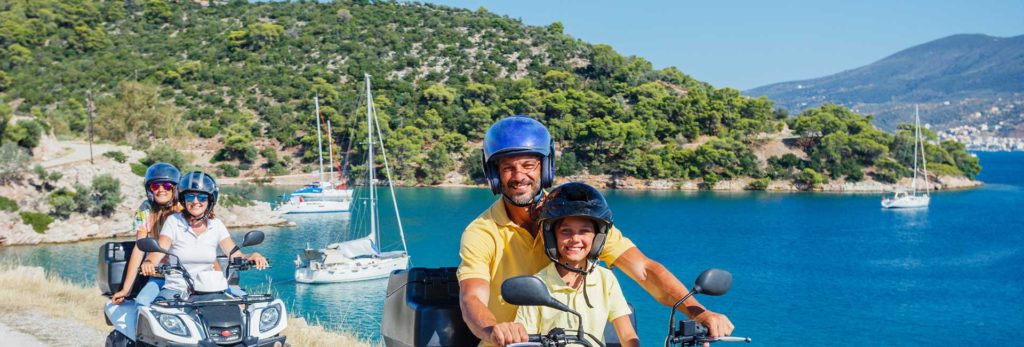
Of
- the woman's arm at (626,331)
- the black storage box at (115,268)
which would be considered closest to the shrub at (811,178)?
the black storage box at (115,268)

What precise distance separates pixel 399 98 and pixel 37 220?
46.5 metres

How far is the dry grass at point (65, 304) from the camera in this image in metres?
9.67

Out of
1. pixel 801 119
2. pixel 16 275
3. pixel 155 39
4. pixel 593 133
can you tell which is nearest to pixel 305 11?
pixel 155 39

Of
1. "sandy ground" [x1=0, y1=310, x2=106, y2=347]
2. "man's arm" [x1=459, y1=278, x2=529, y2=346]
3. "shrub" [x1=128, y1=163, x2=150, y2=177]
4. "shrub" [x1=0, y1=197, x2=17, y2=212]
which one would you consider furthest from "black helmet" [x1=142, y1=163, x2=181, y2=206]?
"shrub" [x1=128, y1=163, x2=150, y2=177]

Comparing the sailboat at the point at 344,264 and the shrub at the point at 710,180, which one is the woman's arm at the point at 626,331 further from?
the shrub at the point at 710,180

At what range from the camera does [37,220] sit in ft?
125

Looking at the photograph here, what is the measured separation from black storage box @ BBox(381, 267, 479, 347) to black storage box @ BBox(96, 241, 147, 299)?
295 cm

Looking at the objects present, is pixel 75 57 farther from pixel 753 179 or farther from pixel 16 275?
pixel 16 275

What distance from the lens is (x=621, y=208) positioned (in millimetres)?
59344

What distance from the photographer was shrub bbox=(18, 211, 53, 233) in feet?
124

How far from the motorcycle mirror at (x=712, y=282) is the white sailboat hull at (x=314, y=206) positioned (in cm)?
4927

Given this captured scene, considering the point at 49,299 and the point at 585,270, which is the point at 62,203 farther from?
the point at 585,270

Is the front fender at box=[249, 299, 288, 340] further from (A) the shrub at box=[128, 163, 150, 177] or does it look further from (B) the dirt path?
(A) the shrub at box=[128, 163, 150, 177]

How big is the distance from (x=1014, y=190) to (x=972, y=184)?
3.54 metres
